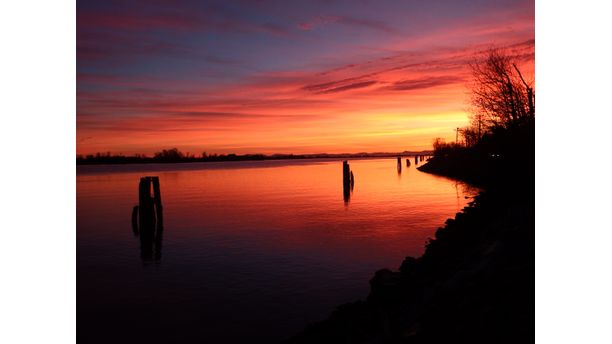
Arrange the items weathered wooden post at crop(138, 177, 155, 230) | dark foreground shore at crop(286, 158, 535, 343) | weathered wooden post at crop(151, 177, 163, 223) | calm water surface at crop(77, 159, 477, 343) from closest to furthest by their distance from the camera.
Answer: dark foreground shore at crop(286, 158, 535, 343)
calm water surface at crop(77, 159, 477, 343)
weathered wooden post at crop(138, 177, 155, 230)
weathered wooden post at crop(151, 177, 163, 223)

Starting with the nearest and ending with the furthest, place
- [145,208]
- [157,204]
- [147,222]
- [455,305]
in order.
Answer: [455,305] → [147,222] → [145,208] → [157,204]

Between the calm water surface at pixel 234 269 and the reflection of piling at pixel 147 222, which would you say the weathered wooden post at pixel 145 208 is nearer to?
the reflection of piling at pixel 147 222

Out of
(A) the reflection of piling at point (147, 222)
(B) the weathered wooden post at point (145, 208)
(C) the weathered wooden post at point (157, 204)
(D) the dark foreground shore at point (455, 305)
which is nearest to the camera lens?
(D) the dark foreground shore at point (455, 305)

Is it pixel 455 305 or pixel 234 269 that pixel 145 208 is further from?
pixel 455 305

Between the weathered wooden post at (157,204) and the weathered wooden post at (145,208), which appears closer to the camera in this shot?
the weathered wooden post at (145,208)

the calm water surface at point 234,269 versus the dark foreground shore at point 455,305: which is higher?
the dark foreground shore at point 455,305

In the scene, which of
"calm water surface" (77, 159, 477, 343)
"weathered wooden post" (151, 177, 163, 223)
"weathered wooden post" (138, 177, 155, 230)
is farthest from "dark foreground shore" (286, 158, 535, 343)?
"weathered wooden post" (151, 177, 163, 223)

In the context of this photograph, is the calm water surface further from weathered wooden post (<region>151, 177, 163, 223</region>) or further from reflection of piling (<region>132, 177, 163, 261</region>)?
weathered wooden post (<region>151, 177, 163, 223</region>)

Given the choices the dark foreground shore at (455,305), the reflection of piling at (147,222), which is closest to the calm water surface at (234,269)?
the reflection of piling at (147,222)

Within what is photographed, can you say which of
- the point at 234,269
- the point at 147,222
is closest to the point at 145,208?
the point at 147,222

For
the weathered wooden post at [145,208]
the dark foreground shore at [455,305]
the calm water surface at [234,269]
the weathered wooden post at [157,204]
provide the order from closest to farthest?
the dark foreground shore at [455,305]
the calm water surface at [234,269]
the weathered wooden post at [145,208]
the weathered wooden post at [157,204]
